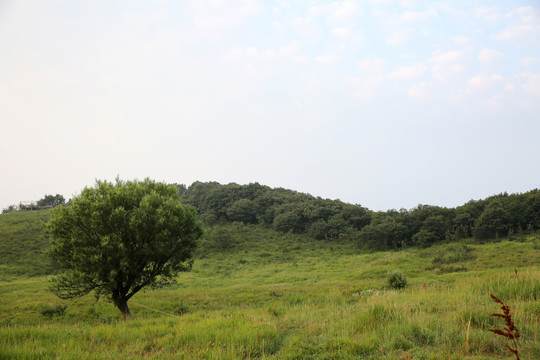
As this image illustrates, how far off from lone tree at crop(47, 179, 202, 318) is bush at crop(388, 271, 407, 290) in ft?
46.1

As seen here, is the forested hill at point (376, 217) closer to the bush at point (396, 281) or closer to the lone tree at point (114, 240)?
the bush at point (396, 281)

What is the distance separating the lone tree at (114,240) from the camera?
16.0 metres

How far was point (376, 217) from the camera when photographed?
206 ft

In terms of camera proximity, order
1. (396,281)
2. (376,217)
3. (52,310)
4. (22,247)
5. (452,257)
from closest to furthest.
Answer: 1. (52,310)
2. (396,281)
3. (452,257)
4. (22,247)
5. (376,217)

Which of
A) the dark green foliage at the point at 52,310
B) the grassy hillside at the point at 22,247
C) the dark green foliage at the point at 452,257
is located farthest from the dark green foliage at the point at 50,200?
the dark green foliage at the point at 452,257

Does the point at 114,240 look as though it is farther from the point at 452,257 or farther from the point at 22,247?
the point at 22,247

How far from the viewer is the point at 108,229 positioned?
16672 millimetres

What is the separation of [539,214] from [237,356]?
188 ft

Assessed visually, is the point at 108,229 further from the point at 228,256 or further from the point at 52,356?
the point at 228,256

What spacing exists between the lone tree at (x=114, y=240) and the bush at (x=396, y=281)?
1405 centimetres

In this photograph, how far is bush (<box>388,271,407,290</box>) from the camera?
61.2ft

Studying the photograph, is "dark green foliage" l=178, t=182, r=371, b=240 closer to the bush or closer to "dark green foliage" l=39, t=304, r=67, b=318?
the bush

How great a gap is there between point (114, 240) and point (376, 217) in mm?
56679

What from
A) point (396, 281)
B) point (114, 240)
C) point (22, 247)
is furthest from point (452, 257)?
point (22, 247)
